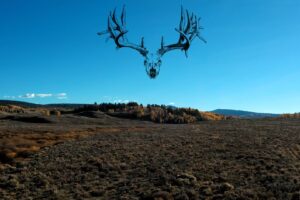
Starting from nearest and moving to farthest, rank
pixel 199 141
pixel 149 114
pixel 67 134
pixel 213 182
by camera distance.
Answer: pixel 213 182, pixel 199 141, pixel 67 134, pixel 149 114

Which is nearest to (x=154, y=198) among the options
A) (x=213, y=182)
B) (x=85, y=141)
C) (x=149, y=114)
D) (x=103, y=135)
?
(x=213, y=182)

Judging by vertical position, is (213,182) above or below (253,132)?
below

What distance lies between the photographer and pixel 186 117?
72750 millimetres

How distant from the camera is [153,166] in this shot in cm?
2658

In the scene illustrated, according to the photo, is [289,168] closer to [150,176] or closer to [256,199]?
[256,199]

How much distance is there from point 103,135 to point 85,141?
12.8 feet

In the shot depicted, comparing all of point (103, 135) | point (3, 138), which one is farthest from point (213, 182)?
point (3, 138)

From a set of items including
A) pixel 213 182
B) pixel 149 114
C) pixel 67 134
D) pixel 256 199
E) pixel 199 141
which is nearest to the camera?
pixel 256 199

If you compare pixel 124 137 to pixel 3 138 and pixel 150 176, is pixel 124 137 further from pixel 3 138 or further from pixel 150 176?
pixel 150 176

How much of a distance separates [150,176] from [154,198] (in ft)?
11.4

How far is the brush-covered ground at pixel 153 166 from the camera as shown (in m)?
22.2

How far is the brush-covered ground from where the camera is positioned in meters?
22.2

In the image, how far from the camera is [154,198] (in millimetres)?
21375

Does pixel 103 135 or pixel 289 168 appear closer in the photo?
pixel 289 168
